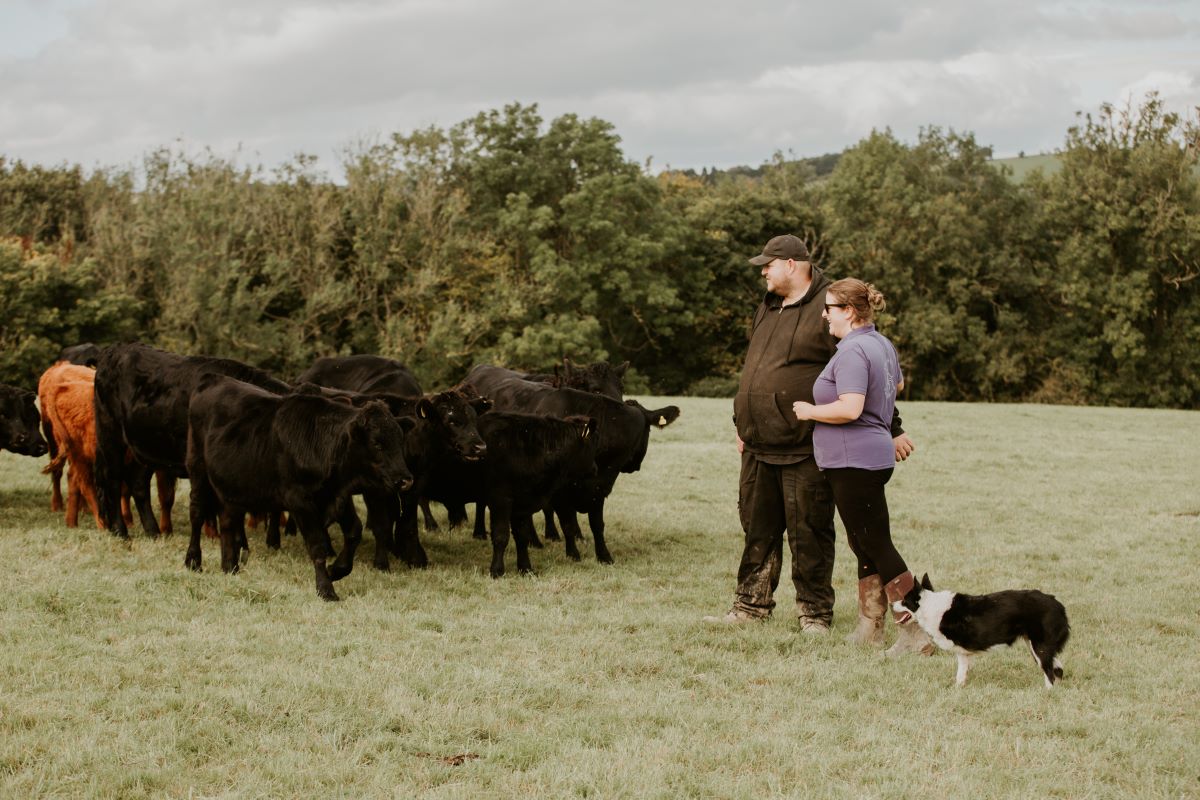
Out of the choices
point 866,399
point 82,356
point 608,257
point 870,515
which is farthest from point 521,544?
point 608,257

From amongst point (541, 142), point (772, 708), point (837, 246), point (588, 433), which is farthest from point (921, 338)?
point (772, 708)

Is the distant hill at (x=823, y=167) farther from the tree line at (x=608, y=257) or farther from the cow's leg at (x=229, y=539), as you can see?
the cow's leg at (x=229, y=539)

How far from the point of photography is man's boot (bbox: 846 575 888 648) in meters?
7.39

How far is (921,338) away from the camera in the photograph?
4744cm

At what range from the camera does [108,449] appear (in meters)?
10.8

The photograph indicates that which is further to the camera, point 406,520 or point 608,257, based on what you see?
point 608,257

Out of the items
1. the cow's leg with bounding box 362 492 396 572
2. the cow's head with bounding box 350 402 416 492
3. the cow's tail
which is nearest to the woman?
the cow's head with bounding box 350 402 416 492

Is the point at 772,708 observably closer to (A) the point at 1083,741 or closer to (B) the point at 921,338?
(A) the point at 1083,741

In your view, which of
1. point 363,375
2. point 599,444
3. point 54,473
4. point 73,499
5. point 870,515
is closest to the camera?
point 870,515

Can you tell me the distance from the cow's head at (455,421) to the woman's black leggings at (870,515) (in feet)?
11.0

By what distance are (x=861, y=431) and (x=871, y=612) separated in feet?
4.26

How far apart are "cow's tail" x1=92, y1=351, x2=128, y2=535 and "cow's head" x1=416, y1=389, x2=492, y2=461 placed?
329 cm

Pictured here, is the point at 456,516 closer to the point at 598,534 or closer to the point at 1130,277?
the point at 598,534

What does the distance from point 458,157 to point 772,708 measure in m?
43.7
